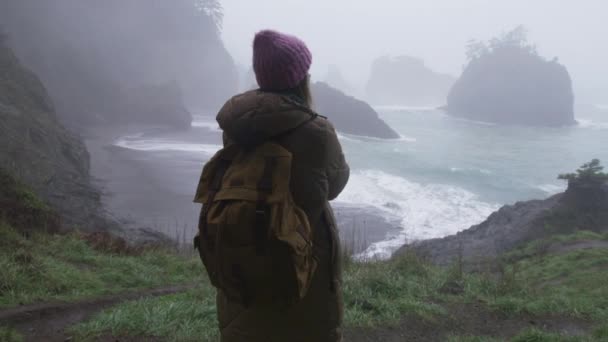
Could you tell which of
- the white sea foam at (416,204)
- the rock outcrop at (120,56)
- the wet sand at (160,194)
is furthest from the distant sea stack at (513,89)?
the wet sand at (160,194)

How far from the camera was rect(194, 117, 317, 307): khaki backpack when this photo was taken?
5.47 feet

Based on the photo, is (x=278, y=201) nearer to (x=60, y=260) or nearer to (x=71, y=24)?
(x=60, y=260)

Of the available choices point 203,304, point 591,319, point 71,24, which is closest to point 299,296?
point 203,304

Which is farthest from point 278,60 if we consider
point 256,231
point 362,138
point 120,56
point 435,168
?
point 120,56

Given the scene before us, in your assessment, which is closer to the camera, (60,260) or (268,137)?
(268,137)

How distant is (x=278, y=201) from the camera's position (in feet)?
5.50

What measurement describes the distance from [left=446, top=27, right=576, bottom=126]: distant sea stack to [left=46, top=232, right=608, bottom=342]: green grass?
206ft

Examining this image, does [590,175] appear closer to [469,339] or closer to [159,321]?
[469,339]

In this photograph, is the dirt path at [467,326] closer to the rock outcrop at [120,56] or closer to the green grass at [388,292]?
the green grass at [388,292]

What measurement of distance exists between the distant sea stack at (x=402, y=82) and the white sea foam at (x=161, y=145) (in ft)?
166

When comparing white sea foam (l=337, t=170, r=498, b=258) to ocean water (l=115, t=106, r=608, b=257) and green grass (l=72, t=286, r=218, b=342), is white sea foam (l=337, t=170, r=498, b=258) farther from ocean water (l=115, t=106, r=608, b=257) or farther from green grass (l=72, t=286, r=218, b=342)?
green grass (l=72, t=286, r=218, b=342)

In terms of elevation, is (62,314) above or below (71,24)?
below

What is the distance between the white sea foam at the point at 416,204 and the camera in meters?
18.4

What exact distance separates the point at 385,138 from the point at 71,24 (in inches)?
1356
